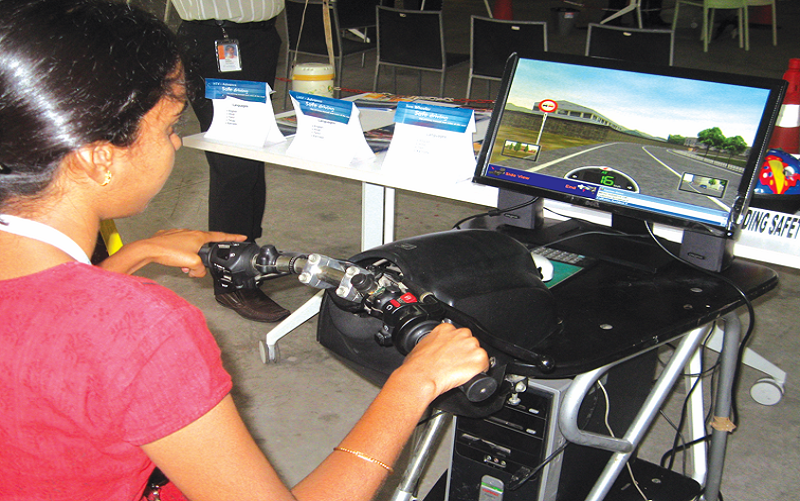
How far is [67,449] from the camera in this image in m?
0.70

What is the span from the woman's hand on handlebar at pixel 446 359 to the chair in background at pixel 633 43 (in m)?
3.02

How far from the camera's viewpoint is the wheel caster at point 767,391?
2.11 meters

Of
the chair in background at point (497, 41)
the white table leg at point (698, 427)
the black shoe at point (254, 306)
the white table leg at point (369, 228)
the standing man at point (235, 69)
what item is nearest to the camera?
the white table leg at point (698, 427)

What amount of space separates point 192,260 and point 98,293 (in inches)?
18.1

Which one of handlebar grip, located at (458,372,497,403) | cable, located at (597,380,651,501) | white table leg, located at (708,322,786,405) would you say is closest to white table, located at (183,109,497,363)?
cable, located at (597,380,651,501)

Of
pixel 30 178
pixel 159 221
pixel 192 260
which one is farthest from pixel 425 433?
pixel 159 221

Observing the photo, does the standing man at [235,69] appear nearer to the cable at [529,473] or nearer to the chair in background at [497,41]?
the cable at [529,473]

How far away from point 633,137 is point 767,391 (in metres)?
1.26

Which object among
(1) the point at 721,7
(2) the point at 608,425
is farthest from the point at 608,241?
(1) the point at 721,7

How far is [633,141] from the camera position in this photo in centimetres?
127

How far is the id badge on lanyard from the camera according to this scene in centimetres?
238

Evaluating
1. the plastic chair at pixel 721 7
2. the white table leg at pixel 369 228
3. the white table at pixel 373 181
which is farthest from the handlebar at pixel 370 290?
the plastic chair at pixel 721 7

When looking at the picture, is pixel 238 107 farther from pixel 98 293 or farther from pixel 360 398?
pixel 98 293

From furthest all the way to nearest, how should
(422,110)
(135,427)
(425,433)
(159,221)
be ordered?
(159,221)
(422,110)
(425,433)
(135,427)
